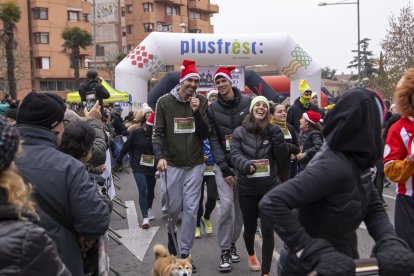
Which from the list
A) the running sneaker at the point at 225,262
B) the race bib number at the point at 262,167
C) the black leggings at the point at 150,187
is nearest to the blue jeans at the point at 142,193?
the black leggings at the point at 150,187

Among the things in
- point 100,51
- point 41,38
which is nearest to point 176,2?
point 100,51

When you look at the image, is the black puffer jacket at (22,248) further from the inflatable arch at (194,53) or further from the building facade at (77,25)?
the building facade at (77,25)

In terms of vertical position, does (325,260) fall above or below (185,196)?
above

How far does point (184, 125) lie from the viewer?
551 cm

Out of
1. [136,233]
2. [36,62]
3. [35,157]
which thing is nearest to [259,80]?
[136,233]

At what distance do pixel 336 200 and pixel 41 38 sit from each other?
57415mm

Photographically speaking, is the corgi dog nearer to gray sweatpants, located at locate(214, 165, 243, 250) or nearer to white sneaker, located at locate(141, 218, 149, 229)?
gray sweatpants, located at locate(214, 165, 243, 250)

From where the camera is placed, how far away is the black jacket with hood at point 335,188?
7.77 ft

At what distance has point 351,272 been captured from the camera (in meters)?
2.19

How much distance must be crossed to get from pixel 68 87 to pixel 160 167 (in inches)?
2200

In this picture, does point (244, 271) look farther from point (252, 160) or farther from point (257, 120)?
point (257, 120)

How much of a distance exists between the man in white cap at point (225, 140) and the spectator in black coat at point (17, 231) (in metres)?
3.80

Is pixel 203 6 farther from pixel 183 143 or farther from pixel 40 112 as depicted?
pixel 40 112

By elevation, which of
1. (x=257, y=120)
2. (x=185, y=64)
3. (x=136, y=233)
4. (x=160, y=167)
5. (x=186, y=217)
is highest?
(x=185, y=64)
